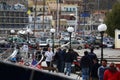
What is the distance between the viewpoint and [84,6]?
614 ft

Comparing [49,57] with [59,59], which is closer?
[59,59]

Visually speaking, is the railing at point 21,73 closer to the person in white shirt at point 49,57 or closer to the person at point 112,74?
the person at point 112,74

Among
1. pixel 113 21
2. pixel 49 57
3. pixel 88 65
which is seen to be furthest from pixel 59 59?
pixel 113 21

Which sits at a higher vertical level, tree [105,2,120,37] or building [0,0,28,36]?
tree [105,2,120,37]

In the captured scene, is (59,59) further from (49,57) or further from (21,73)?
(21,73)

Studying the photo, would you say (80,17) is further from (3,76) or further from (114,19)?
(3,76)

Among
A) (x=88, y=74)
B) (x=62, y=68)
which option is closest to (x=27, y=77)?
(x=88, y=74)

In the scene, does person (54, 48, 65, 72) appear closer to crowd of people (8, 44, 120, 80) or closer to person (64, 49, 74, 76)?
crowd of people (8, 44, 120, 80)

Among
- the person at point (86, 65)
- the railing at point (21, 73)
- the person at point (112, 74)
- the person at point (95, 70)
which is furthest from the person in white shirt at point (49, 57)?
the railing at point (21, 73)

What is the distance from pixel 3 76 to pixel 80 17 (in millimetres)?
162845

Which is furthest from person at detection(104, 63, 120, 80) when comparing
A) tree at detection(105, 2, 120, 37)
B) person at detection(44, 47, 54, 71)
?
tree at detection(105, 2, 120, 37)

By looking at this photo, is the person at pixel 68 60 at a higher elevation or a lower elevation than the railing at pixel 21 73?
lower

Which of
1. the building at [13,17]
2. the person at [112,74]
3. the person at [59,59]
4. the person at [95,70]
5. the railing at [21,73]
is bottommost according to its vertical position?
the building at [13,17]

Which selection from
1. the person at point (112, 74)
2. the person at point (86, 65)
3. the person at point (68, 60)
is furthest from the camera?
the person at point (68, 60)
